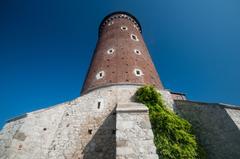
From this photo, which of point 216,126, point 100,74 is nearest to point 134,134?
point 216,126

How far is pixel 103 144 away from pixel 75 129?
2022mm

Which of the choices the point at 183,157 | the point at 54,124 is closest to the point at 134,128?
the point at 183,157

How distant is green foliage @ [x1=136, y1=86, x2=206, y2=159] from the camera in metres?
7.46

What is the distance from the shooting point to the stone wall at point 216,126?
24.8ft

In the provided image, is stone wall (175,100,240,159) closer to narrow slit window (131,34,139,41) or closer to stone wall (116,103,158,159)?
stone wall (116,103,158,159)

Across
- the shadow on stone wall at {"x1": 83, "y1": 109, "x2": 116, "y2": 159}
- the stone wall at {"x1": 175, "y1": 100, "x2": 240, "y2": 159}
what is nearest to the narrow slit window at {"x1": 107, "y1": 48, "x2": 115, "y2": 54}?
the shadow on stone wall at {"x1": 83, "y1": 109, "x2": 116, "y2": 159}

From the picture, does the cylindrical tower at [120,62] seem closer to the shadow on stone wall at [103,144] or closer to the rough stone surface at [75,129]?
the rough stone surface at [75,129]

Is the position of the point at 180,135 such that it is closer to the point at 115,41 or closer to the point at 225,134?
the point at 225,134

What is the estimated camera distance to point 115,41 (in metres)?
15.3

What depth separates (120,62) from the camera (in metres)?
13.0

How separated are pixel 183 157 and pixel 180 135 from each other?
1040mm

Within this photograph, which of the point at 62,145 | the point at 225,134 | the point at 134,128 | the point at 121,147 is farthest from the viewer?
the point at 62,145

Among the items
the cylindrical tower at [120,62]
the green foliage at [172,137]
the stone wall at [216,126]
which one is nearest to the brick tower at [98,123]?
the cylindrical tower at [120,62]

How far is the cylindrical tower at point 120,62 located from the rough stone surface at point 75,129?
3.44 ft
